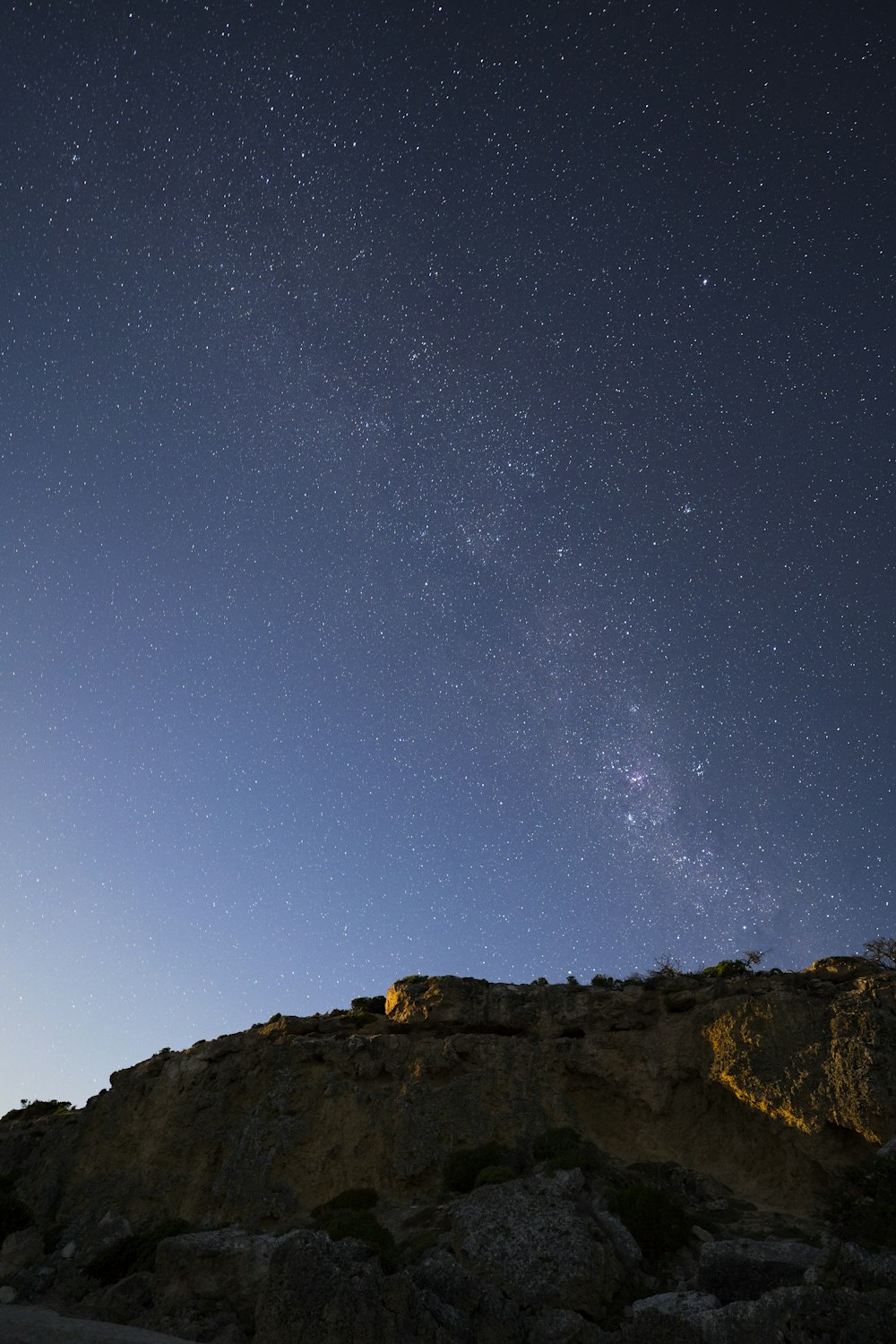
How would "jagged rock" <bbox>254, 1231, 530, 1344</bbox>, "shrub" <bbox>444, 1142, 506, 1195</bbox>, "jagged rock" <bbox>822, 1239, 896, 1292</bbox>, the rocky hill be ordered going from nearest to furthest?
"jagged rock" <bbox>822, 1239, 896, 1292</bbox>, "jagged rock" <bbox>254, 1231, 530, 1344</bbox>, the rocky hill, "shrub" <bbox>444, 1142, 506, 1195</bbox>

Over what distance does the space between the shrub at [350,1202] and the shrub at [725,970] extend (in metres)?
15.3

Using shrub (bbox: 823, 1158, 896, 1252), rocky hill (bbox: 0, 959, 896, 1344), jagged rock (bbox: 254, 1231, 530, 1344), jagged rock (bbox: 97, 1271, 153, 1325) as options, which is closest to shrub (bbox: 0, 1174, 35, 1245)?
rocky hill (bbox: 0, 959, 896, 1344)

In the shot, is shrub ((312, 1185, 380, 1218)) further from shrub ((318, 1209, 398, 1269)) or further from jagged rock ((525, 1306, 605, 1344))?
→ jagged rock ((525, 1306, 605, 1344))

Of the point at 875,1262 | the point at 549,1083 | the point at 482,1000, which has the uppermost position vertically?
the point at 482,1000

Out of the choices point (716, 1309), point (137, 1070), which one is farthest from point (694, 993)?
point (137, 1070)

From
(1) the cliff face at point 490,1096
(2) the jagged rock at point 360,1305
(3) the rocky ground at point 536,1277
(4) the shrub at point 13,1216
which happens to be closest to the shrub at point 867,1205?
(3) the rocky ground at point 536,1277

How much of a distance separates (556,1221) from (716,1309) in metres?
5.19

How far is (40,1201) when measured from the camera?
108ft

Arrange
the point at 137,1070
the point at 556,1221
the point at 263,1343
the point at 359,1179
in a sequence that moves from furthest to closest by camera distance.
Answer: the point at 137,1070, the point at 359,1179, the point at 556,1221, the point at 263,1343

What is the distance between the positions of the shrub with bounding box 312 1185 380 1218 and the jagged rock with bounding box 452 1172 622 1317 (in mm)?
7949

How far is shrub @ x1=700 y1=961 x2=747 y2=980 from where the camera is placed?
104ft

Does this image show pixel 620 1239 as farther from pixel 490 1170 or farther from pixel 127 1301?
pixel 127 1301

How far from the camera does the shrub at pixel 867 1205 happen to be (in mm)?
16797

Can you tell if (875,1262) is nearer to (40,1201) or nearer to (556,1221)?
(556,1221)
